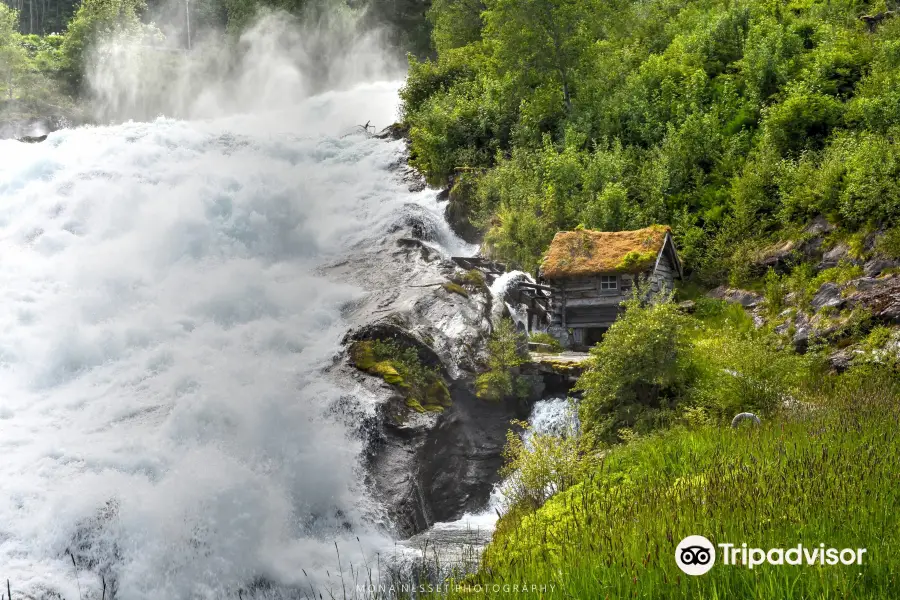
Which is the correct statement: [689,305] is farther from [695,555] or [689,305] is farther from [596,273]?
[695,555]

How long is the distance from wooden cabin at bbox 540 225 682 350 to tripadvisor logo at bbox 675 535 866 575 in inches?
661

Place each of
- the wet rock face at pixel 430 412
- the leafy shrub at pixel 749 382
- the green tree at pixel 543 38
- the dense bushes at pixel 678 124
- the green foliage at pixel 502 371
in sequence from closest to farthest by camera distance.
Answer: the leafy shrub at pixel 749 382 < the wet rock face at pixel 430 412 < the green foliage at pixel 502 371 < the dense bushes at pixel 678 124 < the green tree at pixel 543 38

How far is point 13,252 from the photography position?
24594 millimetres

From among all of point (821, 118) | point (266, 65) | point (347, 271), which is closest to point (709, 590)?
point (347, 271)

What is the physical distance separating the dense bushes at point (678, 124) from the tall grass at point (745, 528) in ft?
47.0

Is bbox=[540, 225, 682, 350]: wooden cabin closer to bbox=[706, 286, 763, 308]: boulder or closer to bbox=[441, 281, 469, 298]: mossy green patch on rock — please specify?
bbox=[706, 286, 763, 308]: boulder

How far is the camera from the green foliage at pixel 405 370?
17.8m

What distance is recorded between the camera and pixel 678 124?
27.0 meters

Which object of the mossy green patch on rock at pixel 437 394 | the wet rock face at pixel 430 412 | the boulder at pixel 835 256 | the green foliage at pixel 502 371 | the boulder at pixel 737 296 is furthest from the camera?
the boulder at pixel 737 296

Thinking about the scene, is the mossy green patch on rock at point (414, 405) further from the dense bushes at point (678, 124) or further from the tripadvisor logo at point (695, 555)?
the tripadvisor logo at point (695, 555)

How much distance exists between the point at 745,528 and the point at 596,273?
17.2 m

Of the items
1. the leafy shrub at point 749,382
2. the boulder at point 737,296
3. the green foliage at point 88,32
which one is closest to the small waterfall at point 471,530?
the leafy shrub at point 749,382

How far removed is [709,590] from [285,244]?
24680 mm

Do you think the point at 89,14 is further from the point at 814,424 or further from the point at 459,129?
the point at 814,424
